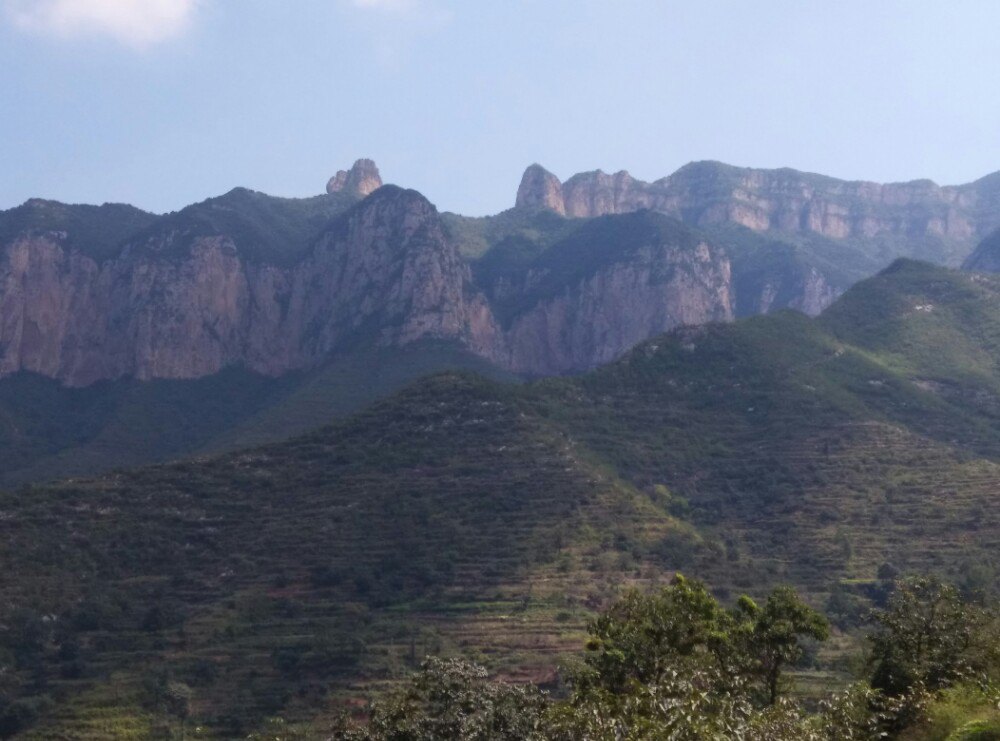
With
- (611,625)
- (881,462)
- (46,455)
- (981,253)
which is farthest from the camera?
(981,253)

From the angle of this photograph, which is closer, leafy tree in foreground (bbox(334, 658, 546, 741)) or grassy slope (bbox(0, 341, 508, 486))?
leafy tree in foreground (bbox(334, 658, 546, 741))

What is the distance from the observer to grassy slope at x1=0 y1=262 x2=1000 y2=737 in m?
62.4

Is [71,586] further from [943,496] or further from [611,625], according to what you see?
[943,496]

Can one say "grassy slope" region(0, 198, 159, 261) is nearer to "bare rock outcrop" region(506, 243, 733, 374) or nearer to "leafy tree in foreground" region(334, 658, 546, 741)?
"bare rock outcrop" region(506, 243, 733, 374)

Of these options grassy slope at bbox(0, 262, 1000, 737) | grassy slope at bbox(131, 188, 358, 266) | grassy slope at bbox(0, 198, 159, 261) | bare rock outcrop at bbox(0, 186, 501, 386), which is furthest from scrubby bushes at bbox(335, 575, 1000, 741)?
grassy slope at bbox(0, 198, 159, 261)

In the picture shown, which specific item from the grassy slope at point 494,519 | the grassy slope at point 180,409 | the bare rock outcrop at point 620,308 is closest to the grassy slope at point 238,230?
the grassy slope at point 180,409

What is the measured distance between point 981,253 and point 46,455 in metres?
118

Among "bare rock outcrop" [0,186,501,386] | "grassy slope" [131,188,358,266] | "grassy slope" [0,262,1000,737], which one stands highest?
"grassy slope" [131,188,358,266]

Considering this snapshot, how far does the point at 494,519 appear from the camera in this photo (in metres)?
76.7

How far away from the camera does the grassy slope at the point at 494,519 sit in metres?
62.4

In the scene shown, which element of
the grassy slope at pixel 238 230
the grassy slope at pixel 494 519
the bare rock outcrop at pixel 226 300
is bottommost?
the grassy slope at pixel 494 519

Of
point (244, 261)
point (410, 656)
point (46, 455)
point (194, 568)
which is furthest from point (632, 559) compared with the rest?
point (244, 261)

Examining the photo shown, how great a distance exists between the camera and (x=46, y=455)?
127312 millimetres

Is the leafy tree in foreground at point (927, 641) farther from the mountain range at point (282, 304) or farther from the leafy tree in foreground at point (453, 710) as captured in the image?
the mountain range at point (282, 304)
